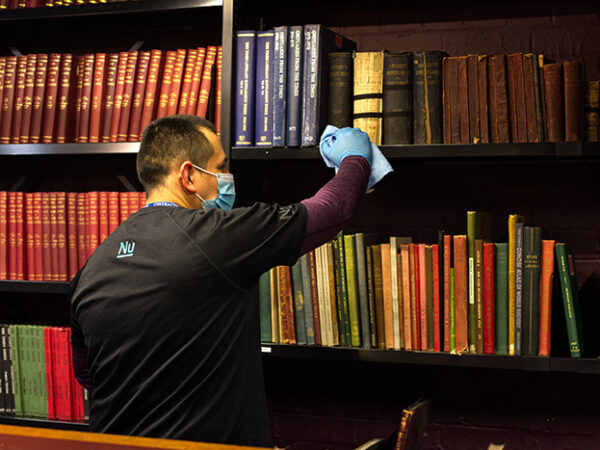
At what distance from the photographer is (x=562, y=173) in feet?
6.30

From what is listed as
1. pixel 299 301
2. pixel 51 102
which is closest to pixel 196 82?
pixel 51 102

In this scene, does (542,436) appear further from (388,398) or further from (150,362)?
(150,362)

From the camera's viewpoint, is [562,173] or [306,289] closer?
[306,289]

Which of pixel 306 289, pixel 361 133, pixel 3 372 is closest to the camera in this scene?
pixel 361 133

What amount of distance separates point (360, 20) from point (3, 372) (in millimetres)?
1519

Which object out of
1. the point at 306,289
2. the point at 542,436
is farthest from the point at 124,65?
the point at 542,436

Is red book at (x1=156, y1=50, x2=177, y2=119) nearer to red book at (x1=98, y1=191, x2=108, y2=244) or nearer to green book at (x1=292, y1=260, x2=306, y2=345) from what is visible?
red book at (x1=98, y1=191, x2=108, y2=244)

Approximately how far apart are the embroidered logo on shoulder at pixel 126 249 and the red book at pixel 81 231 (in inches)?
29.7

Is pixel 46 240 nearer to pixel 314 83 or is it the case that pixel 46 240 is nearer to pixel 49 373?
pixel 49 373

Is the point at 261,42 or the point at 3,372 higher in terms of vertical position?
the point at 261,42

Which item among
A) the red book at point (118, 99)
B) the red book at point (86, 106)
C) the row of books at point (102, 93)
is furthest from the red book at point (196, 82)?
Result: the red book at point (86, 106)

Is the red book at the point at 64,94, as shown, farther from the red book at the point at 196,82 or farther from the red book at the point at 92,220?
the red book at the point at 196,82

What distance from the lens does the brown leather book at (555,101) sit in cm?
161

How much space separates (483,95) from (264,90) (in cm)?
56
